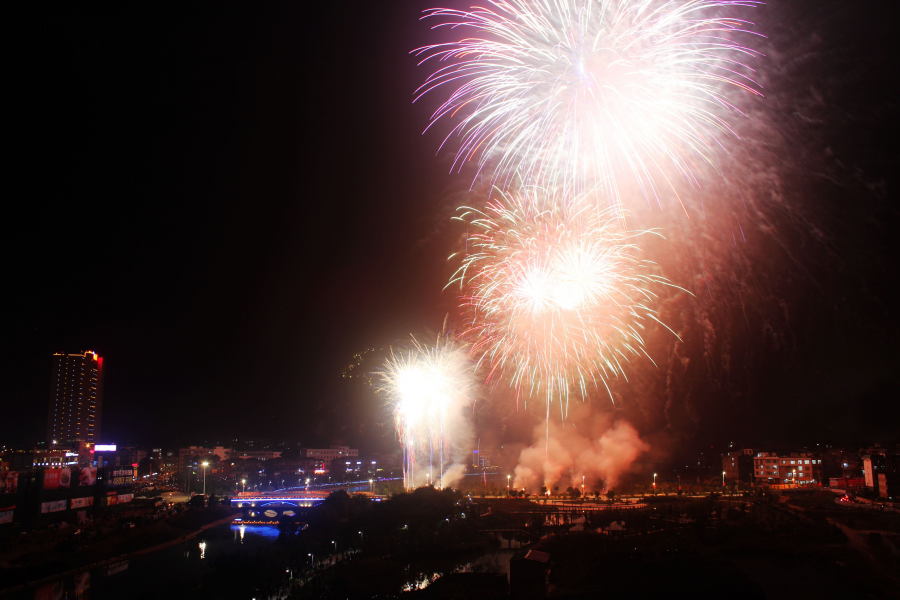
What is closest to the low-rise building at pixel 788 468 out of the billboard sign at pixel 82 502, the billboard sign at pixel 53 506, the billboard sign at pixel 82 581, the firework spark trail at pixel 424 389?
the firework spark trail at pixel 424 389

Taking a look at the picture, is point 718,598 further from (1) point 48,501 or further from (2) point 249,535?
(1) point 48,501

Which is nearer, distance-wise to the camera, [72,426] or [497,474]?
[497,474]

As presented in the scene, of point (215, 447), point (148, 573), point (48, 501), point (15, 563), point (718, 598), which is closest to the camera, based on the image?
point (718, 598)

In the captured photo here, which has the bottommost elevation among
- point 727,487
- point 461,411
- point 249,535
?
point 249,535

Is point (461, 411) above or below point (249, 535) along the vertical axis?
above

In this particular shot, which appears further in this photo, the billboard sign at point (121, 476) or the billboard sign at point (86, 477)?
the billboard sign at point (121, 476)

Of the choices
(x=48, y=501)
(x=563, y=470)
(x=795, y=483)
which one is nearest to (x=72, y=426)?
(x=48, y=501)

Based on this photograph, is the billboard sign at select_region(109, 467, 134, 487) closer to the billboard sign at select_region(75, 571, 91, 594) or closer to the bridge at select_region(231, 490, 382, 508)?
the bridge at select_region(231, 490, 382, 508)

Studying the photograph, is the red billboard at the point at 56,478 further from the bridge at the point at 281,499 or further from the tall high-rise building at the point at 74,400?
the tall high-rise building at the point at 74,400
